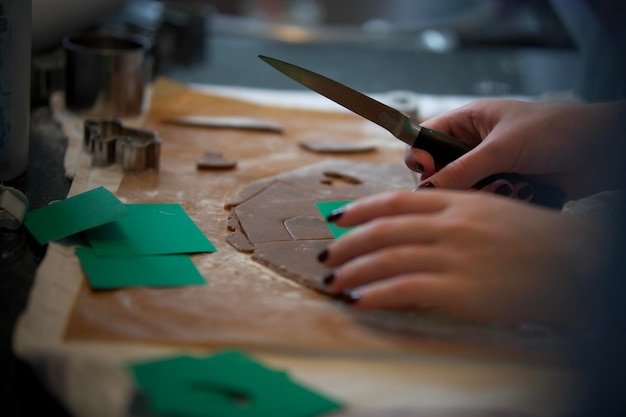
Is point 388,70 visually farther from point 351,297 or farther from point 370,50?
point 351,297

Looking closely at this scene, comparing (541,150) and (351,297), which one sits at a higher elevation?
(541,150)

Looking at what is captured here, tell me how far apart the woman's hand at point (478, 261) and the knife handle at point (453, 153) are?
25 cm

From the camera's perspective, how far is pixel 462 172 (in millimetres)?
1068

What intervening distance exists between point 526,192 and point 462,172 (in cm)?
12

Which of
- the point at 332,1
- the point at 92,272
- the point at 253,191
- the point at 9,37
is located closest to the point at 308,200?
the point at 253,191

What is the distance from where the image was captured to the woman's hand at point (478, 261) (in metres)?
0.85

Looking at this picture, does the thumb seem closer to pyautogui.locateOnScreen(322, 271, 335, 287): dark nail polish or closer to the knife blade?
the knife blade

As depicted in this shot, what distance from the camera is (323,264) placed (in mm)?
958

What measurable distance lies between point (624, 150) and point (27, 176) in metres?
0.87

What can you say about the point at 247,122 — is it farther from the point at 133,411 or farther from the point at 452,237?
the point at 133,411

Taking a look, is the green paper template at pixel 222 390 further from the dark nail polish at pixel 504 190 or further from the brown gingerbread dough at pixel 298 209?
the dark nail polish at pixel 504 190

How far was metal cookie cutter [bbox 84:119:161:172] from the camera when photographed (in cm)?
126

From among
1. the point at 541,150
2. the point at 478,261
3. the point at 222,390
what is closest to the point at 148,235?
the point at 222,390

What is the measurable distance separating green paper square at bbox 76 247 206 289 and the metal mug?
22.6 inches
